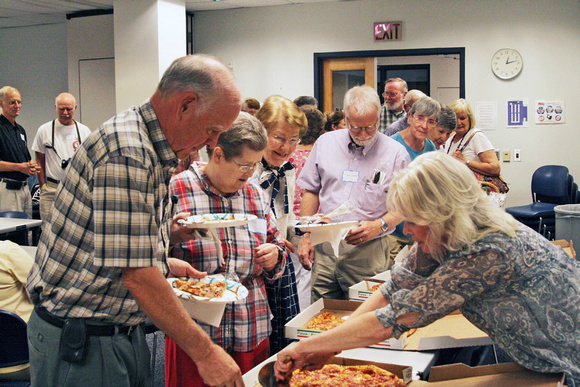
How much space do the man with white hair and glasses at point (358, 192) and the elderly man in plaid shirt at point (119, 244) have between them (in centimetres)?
145

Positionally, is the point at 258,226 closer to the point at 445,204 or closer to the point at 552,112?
the point at 445,204

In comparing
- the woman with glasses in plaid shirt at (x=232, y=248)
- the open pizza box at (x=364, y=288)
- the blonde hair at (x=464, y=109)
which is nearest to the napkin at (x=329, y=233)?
the open pizza box at (x=364, y=288)

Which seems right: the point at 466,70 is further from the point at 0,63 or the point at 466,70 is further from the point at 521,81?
the point at 0,63

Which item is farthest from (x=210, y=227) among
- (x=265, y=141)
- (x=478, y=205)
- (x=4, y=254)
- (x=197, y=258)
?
(x=4, y=254)

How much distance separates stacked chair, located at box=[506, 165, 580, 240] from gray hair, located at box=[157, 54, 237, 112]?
5.16m

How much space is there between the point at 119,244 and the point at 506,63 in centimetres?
686

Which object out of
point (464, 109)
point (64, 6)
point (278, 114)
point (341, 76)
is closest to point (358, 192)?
point (278, 114)

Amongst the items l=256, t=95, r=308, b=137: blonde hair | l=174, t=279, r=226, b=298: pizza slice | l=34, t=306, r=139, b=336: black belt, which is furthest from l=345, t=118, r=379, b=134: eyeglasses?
l=34, t=306, r=139, b=336: black belt

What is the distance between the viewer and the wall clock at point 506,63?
705 centimetres

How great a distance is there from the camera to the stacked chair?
589 cm

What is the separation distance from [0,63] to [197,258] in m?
9.30

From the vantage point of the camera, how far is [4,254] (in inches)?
97.8

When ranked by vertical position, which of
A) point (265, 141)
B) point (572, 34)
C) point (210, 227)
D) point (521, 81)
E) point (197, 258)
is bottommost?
point (197, 258)

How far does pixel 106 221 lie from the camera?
4.03 ft
